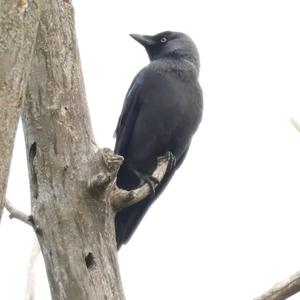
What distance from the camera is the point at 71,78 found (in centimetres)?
324

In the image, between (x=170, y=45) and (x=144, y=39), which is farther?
(x=144, y=39)

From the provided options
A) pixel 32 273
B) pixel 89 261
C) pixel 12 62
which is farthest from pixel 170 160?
pixel 12 62

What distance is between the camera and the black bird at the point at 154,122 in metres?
4.47

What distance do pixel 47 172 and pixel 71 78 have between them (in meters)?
0.45

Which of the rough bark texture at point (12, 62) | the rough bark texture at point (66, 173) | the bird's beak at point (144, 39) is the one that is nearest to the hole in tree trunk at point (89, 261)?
the rough bark texture at point (66, 173)

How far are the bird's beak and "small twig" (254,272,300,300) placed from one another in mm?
3180

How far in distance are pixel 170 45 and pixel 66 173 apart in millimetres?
2400

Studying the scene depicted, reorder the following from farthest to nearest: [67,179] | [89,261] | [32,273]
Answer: [32,273], [67,179], [89,261]

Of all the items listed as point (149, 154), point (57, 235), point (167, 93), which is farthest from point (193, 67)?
point (57, 235)

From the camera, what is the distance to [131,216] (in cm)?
429

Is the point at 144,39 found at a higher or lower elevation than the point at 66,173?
higher

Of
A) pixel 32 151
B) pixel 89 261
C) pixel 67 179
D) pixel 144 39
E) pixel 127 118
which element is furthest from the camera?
pixel 144 39

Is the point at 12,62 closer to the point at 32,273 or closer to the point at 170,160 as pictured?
the point at 32,273

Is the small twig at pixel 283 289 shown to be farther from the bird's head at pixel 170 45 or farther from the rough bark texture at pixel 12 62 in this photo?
the bird's head at pixel 170 45
